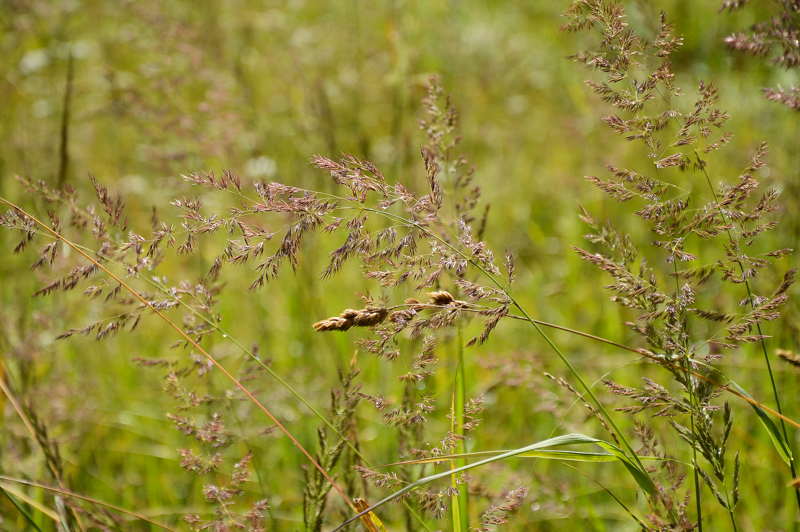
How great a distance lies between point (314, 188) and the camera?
230 centimetres

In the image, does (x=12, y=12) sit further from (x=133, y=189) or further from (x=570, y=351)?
(x=570, y=351)

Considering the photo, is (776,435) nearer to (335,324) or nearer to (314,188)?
(335,324)

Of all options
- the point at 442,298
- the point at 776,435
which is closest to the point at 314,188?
the point at 442,298

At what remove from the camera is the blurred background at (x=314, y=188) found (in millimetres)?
1921

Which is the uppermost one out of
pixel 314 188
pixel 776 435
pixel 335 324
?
pixel 314 188

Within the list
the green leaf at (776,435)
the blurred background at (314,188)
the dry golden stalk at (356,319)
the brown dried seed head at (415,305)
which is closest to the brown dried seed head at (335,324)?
the dry golden stalk at (356,319)

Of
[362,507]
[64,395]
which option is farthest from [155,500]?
[362,507]

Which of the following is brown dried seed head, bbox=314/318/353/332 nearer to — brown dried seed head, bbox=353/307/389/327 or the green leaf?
brown dried seed head, bbox=353/307/389/327

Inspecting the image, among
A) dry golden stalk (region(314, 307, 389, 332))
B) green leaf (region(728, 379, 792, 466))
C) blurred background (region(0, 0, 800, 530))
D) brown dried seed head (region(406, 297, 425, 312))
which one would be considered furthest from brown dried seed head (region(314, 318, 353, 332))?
green leaf (region(728, 379, 792, 466))

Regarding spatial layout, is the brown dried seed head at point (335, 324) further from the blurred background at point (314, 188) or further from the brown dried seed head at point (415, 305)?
the blurred background at point (314, 188)

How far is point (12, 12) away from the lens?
2682 millimetres

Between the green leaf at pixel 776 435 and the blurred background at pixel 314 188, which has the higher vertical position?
the blurred background at pixel 314 188

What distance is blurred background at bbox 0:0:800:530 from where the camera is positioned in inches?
75.6

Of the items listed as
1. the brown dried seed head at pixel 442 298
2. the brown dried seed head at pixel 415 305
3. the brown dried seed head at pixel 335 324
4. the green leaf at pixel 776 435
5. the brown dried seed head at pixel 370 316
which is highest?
the brown dried seed head at pixel 442 298
